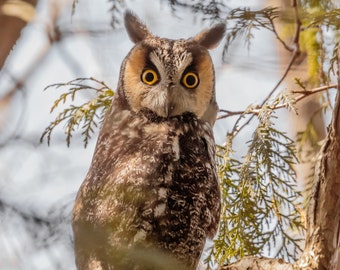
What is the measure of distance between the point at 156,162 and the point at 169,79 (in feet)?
1.27

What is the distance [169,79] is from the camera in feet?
8.57

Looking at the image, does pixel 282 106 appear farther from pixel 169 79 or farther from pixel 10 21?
pixel 10 21

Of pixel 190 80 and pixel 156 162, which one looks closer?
pixel 156 162

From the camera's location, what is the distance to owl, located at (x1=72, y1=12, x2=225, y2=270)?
222 cm

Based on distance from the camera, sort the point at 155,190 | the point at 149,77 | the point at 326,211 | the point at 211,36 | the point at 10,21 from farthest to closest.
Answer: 1. the point at 211,36
2. the point at 149,77
3. the point at 155,190
4. the point at 326,211
5. the point at 10,21

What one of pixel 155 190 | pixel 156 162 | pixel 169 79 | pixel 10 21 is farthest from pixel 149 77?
pixel 10 21

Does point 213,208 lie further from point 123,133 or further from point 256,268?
point 123,133

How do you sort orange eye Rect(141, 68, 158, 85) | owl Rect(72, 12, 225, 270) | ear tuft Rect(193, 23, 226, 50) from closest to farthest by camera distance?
1. owl Rect(72, 12, 225, 270)
2. orange eye Rect(141, 68, 158, 85)
3. ear tuft Rect(193, 23, 226, 50)

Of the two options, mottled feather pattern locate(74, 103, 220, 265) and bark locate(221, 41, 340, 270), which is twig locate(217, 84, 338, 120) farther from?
bark locate(221, 41, 340, 270)

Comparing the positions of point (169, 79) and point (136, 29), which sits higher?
→ point (136, 29)

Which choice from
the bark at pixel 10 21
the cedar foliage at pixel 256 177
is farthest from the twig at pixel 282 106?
the bark at pixel 10 21

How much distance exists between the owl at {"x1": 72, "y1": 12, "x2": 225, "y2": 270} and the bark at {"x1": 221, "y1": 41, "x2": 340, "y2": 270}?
1.31 ft

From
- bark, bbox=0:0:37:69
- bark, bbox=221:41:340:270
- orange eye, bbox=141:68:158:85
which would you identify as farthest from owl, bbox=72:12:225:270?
bark, bbox=0:0:37:69

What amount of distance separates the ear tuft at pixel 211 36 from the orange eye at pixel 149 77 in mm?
275
